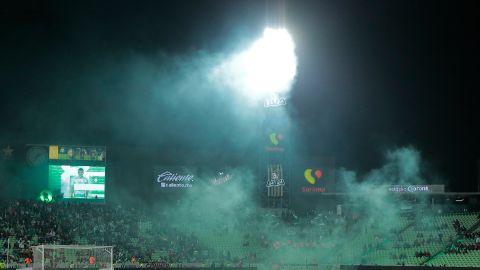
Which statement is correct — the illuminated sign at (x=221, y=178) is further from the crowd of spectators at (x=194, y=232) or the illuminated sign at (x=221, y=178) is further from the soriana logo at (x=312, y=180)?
the soriana logo at (x=312, y=180)

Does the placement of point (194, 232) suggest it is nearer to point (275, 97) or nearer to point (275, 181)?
point (275, 181)

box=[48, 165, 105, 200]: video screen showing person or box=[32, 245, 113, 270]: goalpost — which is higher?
box=[48, 165, 105, 200]: video screen showing person

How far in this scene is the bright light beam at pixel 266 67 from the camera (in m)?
43.5

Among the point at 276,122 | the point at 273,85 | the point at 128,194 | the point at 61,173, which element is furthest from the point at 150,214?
the point at 273,85

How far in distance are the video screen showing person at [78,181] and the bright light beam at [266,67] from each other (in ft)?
52.2

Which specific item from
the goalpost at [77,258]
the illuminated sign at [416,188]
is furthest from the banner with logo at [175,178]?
the goalpost at [77,258]

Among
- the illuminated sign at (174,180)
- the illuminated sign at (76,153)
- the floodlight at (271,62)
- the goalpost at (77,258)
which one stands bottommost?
the goalpost at (77,258)

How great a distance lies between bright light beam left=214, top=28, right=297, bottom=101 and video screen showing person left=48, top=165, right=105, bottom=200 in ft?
52.2

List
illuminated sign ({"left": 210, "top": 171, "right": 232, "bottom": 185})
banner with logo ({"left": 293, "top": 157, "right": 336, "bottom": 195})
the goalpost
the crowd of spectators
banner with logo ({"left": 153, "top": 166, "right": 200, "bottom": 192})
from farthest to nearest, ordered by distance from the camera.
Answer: banner with logo ({"left": 293, "top": 157, "right": 336, "bottom": 195}) < illuminated sign ({"left": 210, "top": 171, "right": 232, "bottom": 185}) < banner with logo ({"left": 153, "top": 166, "right": 200, "bottom": 192}) < the crowd of spectators < the goalpost

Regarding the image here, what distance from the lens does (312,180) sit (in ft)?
217

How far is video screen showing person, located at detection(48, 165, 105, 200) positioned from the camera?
200ft

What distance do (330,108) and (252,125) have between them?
7145mm

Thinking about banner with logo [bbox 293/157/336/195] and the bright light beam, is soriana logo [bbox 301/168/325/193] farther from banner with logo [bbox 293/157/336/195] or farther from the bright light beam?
the bright light beam

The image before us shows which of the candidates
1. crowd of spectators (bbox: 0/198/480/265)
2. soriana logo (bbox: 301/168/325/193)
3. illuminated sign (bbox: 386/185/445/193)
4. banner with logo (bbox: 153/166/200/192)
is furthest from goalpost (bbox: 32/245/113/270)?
illuminated sign (bbox: 386/185/445/193)
